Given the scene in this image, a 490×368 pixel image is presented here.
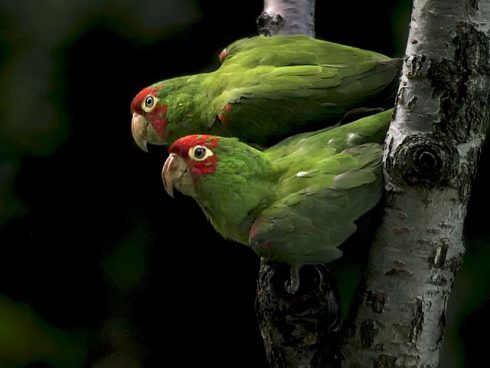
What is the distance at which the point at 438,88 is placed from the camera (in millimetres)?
921

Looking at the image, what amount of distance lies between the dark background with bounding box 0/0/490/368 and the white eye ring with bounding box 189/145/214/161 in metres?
0.90

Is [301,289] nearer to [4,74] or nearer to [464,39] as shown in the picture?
[464,39]

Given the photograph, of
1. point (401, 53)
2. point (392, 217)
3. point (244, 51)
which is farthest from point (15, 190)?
point (392, 217)

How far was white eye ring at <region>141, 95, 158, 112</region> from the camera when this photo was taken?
1.46 meters

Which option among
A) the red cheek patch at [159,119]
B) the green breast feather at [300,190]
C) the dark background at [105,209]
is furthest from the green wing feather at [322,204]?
the dark background at [105,209]

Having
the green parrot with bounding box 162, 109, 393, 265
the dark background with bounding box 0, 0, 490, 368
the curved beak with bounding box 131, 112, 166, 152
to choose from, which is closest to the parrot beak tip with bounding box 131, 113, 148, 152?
the curved beak with bounding box 131, 112, 166, 152

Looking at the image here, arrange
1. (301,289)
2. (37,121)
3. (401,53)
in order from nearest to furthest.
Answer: (301,289) < (401,53) < (37,121)

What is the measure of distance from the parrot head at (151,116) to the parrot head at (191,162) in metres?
0.32

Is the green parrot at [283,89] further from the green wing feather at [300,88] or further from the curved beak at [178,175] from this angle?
the curved beak at [178,175]

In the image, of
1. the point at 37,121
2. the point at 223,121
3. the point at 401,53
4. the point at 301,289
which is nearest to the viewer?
the point at 301,289

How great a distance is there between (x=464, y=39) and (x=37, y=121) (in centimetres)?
129

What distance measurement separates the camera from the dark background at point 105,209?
1946mm

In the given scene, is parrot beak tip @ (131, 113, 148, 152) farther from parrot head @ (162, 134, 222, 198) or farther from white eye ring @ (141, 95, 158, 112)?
parrot head @ (162, 134, 222, 198)

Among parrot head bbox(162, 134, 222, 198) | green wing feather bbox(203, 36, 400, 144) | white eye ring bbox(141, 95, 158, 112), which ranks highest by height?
green wing feather bbox(203, 36, 400, 144)
